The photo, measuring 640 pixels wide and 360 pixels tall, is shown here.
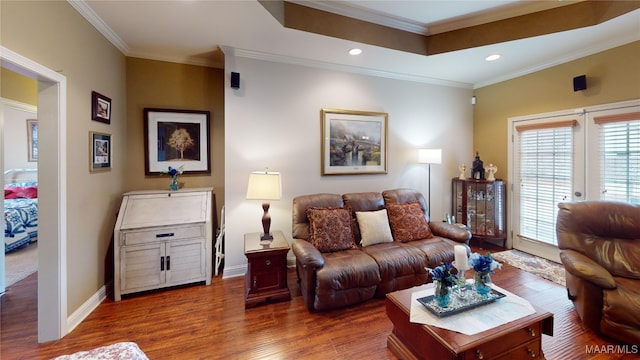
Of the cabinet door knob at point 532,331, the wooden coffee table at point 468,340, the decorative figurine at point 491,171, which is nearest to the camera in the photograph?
the wooden coffee table at point 468,340

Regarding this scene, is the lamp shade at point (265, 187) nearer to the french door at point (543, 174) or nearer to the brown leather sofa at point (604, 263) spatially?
the brown leather sofa at point (604, 263)

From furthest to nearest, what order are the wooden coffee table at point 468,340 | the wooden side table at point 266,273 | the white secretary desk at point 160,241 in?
the white secretary desk at point 160,241 < the wooden side table at point 266,273 < the wooden coffee table at point 468,340

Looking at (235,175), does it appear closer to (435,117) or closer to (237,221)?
(237,221)

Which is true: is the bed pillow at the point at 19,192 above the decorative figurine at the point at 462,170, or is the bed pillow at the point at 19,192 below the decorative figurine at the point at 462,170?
below

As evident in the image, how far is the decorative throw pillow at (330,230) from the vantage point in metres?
2.75

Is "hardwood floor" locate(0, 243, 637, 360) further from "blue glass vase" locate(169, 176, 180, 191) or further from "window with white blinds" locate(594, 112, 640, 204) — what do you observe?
"window with white blinds" locate(594, 112, 640, 204)

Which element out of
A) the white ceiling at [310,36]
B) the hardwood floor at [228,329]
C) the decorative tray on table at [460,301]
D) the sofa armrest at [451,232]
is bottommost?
the hardwood floor at [228,329]

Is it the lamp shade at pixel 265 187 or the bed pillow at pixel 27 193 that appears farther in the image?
the bed pillow at pixel 27 193

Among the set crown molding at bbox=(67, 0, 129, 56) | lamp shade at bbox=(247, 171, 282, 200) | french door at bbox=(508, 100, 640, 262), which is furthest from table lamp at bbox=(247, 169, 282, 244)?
french door at bbox=(508, 100, 640, 262)

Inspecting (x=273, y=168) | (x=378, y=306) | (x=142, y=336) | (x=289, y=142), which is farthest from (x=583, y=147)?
(x=142, y=336)

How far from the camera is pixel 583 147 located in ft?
10.4

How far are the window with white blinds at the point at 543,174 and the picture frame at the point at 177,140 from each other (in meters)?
4.82

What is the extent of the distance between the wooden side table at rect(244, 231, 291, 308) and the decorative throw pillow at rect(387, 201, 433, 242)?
147cm

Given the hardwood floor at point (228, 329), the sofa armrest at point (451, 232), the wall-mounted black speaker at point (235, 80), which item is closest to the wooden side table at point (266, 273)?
the hardwood floor at point (228, 329)
